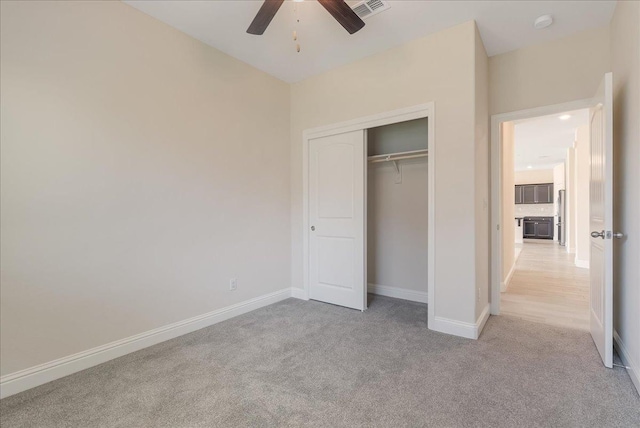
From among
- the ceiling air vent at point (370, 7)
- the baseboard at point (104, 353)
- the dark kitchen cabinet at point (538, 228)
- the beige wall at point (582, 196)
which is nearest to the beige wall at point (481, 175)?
the ceiling air vent at point (370, 7)

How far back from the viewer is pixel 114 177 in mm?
2334

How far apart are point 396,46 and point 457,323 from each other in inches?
110

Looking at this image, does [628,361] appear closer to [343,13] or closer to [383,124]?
[383,124]

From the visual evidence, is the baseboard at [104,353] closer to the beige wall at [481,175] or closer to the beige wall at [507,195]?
the beige wall at [481,175]

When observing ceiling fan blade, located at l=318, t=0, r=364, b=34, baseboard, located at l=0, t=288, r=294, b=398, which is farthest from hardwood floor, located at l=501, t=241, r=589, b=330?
ceiling fan blade, located at l=318, t=0, r=364, b=34

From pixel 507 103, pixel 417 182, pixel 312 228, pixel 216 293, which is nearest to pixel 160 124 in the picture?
pixel 216 293

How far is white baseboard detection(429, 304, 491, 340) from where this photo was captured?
2625 millimetres

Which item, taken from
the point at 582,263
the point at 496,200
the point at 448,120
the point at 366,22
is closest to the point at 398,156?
the point at 448,120

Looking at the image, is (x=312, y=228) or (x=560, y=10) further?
(x=312, y=228)

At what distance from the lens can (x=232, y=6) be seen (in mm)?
2418

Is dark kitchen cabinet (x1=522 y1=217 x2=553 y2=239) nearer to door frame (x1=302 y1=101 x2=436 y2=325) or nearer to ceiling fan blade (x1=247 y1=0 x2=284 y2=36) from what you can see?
door frame (x1=302 y1=101 x2=436 y2=325)

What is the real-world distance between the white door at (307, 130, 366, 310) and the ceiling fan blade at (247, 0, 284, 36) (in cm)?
155

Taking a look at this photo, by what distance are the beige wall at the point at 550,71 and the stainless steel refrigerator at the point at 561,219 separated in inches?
324

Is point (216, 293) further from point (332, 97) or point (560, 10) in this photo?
point (560, 10)
